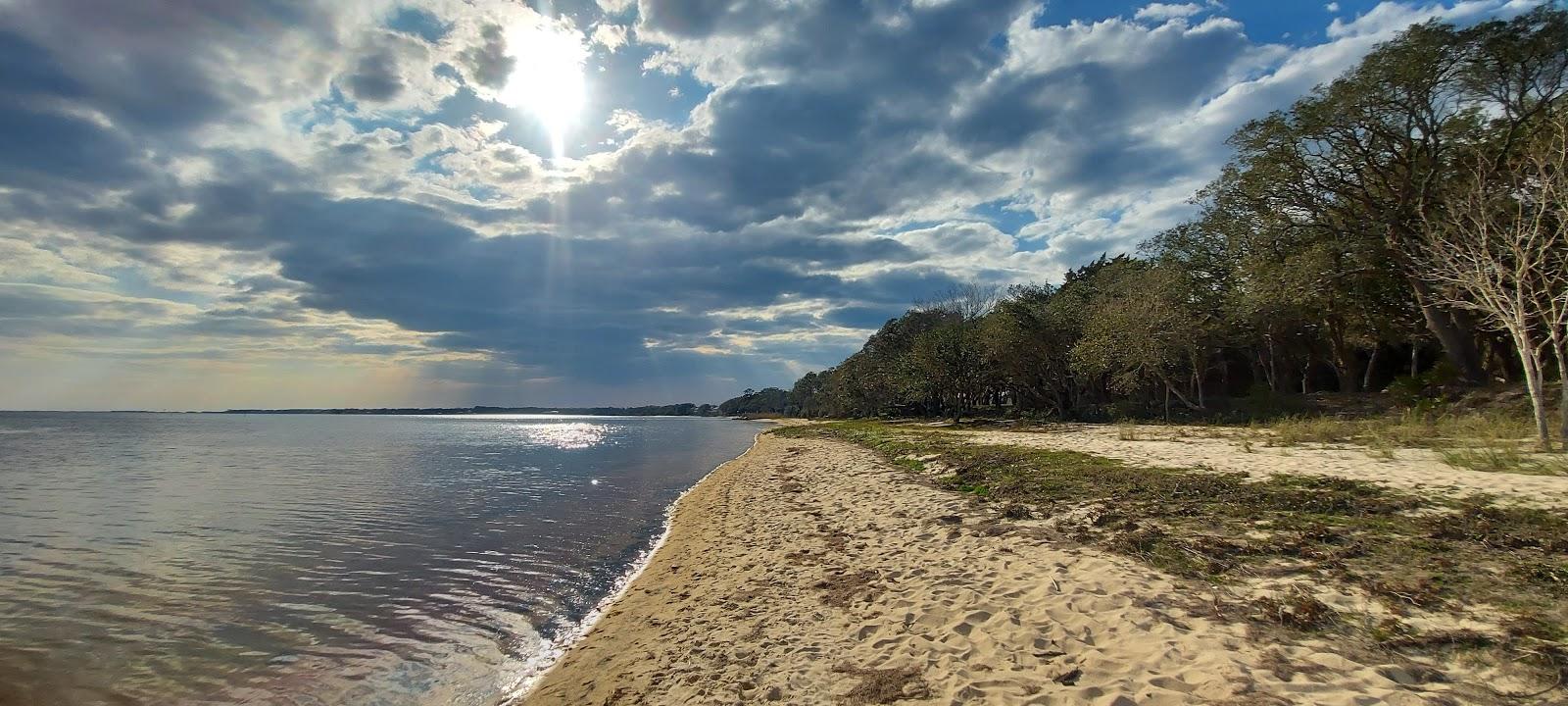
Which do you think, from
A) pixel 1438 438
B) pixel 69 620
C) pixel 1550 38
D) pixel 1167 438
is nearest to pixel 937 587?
pixel 69 620

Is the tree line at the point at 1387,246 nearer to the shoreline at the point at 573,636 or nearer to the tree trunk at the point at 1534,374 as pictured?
the tree trunk at the point at 1534,374

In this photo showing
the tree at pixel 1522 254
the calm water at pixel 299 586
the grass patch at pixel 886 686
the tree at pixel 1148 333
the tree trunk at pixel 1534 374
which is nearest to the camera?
the grass patch at pixel 886 686

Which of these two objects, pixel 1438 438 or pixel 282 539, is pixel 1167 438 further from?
pixel 282 539

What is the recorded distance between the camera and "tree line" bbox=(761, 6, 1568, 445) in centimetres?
1941

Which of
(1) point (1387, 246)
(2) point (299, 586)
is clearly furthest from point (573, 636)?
(1) point (1387, 246)

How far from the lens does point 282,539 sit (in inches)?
631

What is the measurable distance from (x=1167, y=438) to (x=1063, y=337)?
1166 inches

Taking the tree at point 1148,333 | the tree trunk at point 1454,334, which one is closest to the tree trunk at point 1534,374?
the tree trunk at point 1454,334

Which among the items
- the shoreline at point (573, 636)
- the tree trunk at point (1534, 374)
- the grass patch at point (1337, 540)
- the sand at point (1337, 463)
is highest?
the tree trunk at point (1534, 374)

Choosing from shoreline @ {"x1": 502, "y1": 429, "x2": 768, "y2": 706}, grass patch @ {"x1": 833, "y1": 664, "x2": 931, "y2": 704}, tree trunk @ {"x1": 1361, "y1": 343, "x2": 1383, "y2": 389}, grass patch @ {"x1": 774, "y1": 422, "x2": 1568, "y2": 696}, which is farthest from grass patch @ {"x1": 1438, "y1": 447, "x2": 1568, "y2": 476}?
tree trunk @ {"x1": 1361, "y1": 343, "x2": 1383, "y2": 389}

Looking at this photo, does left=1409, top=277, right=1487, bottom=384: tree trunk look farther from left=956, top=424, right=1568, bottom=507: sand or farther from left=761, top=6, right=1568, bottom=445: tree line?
left=956, top=424, right=1568, bottom=507: sand

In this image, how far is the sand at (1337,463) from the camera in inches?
420

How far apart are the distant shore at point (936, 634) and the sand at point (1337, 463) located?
499mm

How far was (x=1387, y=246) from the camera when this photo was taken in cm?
2802
